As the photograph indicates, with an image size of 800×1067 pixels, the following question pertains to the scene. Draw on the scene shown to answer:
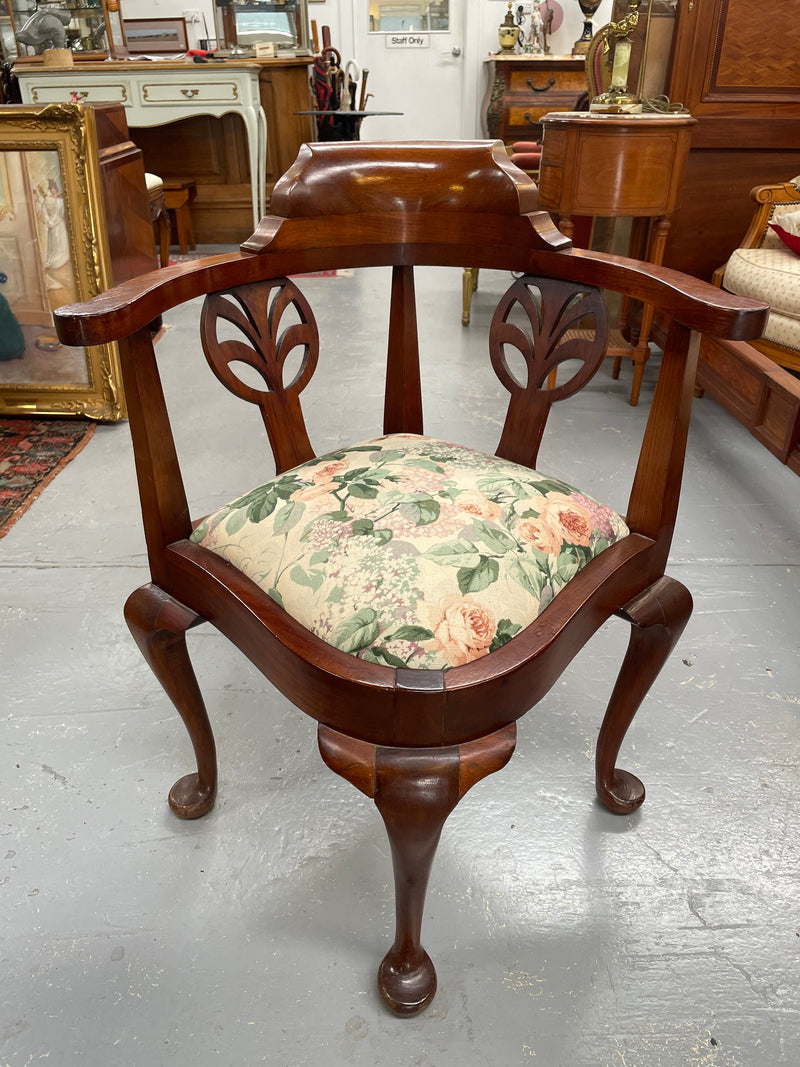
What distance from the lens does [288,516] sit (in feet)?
3.07

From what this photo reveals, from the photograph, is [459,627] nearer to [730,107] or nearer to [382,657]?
[382,657]

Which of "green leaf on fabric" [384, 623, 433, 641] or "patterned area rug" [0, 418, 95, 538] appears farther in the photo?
"patterned area rug" [0, 418, 95, 538]

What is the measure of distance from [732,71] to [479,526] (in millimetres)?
2637

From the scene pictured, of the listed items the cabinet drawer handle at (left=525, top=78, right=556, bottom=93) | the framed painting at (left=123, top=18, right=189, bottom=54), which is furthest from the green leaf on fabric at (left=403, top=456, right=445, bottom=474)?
the framed painting at (left=123, top=18, right=189, bottom=54)

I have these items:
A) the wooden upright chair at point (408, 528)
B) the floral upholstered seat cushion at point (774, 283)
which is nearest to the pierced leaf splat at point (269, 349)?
the wooden upright chair at point (408, 528)

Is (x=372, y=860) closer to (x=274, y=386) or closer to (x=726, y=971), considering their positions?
(x=726, y=971)

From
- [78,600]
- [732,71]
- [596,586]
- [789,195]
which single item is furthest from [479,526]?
[732,71]

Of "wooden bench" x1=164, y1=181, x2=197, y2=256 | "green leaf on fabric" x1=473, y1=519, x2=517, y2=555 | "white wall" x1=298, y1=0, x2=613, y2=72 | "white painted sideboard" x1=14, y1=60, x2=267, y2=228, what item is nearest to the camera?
"green leaf on fabric" x1=473, y1=519, x2=517, y2=555

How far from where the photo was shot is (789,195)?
253 cm

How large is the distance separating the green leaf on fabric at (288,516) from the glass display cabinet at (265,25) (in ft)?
16.3

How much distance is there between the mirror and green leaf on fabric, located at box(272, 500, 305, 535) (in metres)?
5.97

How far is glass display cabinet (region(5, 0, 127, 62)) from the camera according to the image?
449 cm

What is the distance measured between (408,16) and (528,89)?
50.0 inches

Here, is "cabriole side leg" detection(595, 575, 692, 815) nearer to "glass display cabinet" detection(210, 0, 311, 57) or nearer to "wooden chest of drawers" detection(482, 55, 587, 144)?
"wooden chest of drawers" detection(482, 55, 587, 144)
